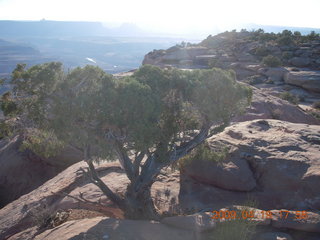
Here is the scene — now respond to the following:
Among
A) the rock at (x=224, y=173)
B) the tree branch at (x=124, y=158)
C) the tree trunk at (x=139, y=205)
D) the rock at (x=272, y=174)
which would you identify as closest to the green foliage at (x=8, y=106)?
Answer: the tree branch at (x=124, y=158)

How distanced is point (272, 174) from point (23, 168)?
39.3ft

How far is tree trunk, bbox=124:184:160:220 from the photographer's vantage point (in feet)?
22.3

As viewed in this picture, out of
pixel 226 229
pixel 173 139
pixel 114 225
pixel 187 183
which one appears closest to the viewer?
pixel 226 229

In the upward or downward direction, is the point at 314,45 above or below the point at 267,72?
above

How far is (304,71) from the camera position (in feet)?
84.8

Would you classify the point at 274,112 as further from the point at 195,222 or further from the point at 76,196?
the point at 76,196

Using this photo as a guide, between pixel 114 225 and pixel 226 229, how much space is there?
2.40 m

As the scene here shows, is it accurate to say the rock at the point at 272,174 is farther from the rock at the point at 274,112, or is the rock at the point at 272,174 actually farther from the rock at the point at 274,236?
the rock at the point at 274,112

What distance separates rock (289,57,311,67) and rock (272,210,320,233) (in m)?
26.1

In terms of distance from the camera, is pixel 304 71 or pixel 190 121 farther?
pixel 304 71

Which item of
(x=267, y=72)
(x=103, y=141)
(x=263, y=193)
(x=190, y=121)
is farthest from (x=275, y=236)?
(x=267, y=72)

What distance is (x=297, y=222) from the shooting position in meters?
5.84

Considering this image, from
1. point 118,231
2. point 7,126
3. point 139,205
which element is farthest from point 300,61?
point 7,126

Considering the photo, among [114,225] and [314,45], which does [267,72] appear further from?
[114,225]
